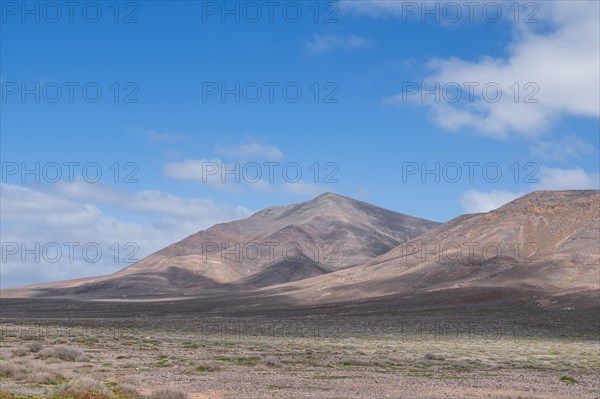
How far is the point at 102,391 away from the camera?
1941 cm

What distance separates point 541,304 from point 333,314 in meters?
25.3

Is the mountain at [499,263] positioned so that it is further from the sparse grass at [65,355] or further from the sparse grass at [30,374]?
the sparse grass at [30,374]

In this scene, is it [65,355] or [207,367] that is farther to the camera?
[65,355]

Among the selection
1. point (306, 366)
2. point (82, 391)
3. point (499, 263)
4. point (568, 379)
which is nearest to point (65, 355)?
point (306, 366)

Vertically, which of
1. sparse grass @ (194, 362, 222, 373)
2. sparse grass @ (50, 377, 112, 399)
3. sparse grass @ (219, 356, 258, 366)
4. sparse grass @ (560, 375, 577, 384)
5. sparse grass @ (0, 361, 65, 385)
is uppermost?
sparse grass @ (50, 377, 112, 399)

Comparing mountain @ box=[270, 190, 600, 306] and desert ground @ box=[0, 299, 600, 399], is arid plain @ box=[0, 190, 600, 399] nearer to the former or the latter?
desert ground @ box=[0, 299, 600, 399]

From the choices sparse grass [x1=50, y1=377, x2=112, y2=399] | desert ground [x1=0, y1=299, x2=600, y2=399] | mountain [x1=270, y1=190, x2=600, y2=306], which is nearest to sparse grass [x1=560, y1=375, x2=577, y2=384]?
desert ground [x1=0, y1=299, x2=600, y2=399]

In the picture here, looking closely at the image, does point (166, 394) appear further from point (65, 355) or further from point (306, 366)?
point (65, 355)

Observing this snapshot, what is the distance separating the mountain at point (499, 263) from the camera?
10238cm

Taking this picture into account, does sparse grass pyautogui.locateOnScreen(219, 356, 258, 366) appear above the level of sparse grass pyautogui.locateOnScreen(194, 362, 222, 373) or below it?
below

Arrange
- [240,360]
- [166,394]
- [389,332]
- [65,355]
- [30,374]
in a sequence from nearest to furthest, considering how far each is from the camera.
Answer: [166,394] < [30,374] < [65,355] < [240,360] < [389,332]

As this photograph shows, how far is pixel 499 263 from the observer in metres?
116

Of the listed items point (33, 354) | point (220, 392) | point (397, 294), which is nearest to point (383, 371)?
point (220, 392)

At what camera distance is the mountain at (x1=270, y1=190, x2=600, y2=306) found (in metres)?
102
